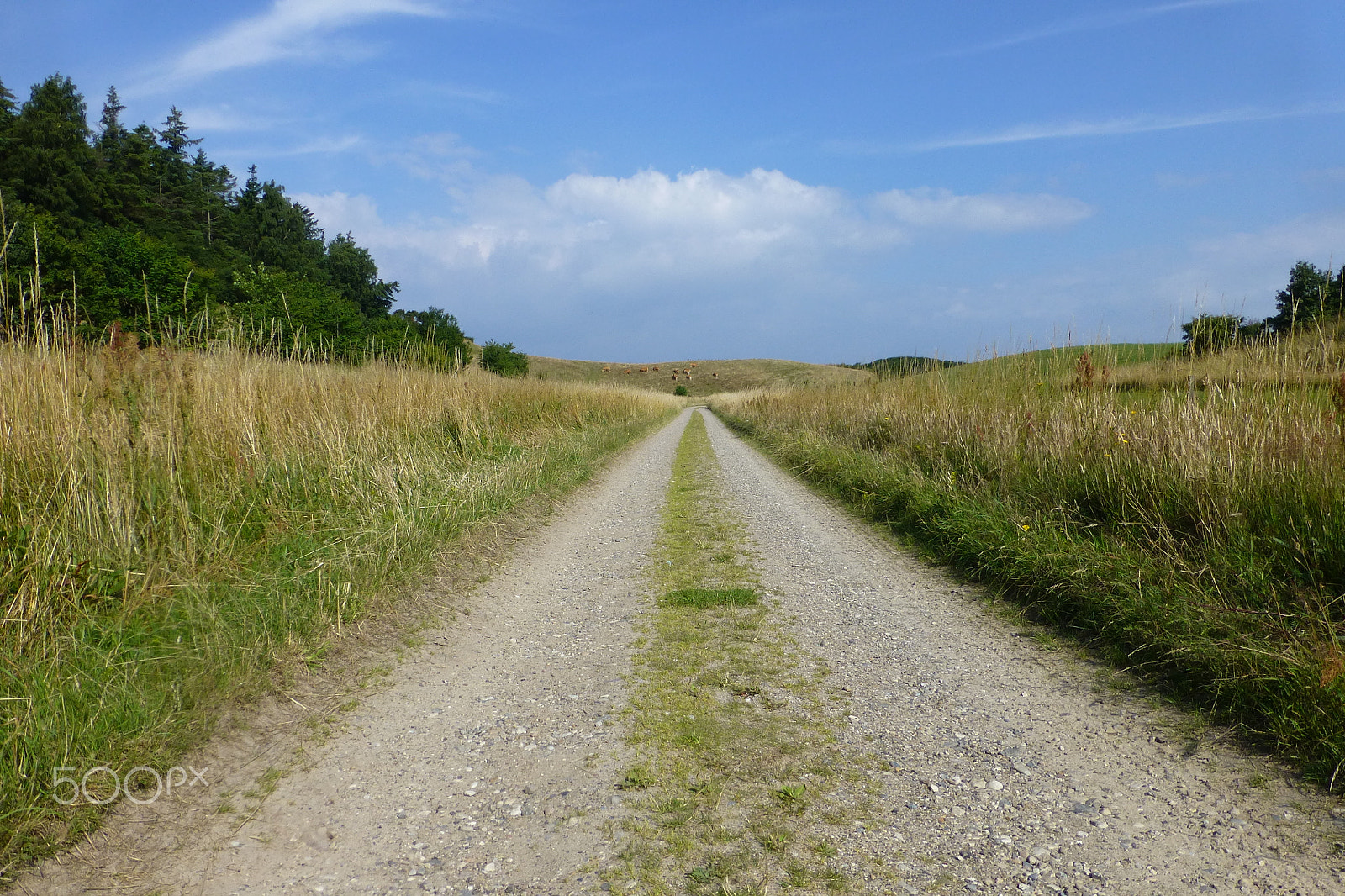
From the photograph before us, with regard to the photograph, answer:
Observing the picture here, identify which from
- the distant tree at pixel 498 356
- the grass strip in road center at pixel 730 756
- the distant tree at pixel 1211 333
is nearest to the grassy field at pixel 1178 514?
the distant tree at pixel 1211 333

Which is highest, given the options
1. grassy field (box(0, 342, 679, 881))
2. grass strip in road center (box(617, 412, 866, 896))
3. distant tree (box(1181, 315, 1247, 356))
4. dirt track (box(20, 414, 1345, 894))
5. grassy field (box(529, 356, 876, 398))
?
grassy field (box(529, 356, 876, 398))

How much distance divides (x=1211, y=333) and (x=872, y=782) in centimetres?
623

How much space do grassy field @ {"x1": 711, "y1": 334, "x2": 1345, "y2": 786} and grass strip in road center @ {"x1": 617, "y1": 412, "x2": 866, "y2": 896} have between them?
5.84 feet

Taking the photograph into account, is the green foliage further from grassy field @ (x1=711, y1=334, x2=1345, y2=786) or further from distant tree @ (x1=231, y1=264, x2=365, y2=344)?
distant tree @ (x1=231, y1=264, x2=365, y2=344)

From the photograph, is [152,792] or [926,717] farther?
[926,717]

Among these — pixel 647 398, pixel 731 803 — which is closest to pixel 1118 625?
pixel 731 803

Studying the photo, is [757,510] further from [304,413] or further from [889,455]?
[304,413]

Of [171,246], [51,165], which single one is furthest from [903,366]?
[51,165]

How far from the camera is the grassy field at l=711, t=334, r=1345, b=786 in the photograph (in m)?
3.16

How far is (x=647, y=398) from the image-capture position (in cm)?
4094

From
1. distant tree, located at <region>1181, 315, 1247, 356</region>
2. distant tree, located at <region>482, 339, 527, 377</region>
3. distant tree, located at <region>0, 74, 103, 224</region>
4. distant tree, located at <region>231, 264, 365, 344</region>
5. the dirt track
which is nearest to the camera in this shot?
the dirt track

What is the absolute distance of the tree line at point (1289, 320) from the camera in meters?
5.47

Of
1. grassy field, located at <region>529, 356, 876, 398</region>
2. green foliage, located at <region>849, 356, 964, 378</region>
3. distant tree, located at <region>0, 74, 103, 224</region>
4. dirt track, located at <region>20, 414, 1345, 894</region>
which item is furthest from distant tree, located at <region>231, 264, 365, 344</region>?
grassy field, located at <region>529, 356, 876, 398</region>

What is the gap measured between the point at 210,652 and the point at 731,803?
249cm
